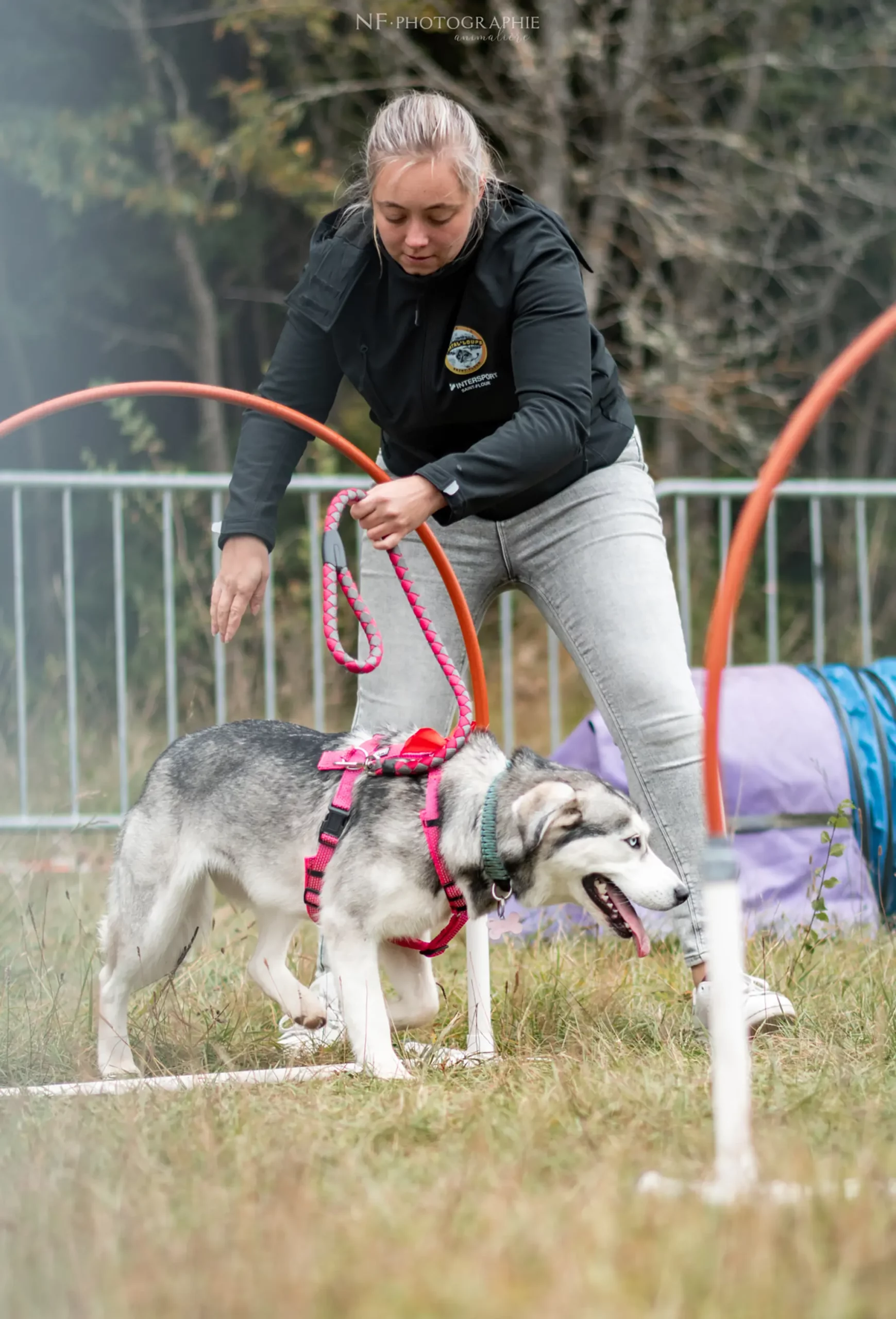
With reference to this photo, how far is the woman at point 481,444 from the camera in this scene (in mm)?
3086

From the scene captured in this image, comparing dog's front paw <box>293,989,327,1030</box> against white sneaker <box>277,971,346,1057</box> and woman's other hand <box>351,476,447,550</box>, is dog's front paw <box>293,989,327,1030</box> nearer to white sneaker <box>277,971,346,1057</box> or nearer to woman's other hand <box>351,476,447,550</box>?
white sneaker <box>277,971,346,1057</box>

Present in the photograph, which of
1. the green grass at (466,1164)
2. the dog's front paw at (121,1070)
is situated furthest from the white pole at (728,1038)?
the dog's front paw at (121,1070)

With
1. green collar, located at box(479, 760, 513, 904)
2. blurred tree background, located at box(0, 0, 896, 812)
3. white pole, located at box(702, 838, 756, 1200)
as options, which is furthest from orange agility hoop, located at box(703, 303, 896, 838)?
blurred tree background, located at box(0, 0, 896, 812)

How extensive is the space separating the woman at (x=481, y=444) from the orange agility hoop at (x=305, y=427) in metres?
0.14

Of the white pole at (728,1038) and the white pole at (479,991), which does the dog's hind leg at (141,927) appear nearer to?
the white pole at (479,991)

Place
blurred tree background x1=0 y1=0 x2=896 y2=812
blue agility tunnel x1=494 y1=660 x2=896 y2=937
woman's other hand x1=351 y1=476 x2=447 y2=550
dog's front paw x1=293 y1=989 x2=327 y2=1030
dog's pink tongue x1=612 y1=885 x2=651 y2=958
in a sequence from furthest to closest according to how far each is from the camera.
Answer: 1. blurred tree background x1=0 y1=0 x2=896 y2=812
2. blue agility tunnel x1=494 y1=660 x2=896 y2=937
3. dog's front paw x1=293 y1=989 x2=327 y2=1030
4. dog's pink tongue x1=612 y1=885 x2=651 y2=958
5. woman's other hand x1=351 y1=476 x2=447 y2=550

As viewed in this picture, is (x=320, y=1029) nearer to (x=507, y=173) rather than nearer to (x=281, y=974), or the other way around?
(x=281, y=974)

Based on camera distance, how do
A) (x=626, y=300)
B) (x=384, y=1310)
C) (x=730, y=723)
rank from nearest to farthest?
(x=384, y=1310), (x=730, y=723), (x=626, y=300)

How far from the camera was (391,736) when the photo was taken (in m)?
3.51

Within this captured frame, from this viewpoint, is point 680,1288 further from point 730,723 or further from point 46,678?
point 46,678

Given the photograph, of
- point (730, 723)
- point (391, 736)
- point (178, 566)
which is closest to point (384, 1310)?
point (391, 736)

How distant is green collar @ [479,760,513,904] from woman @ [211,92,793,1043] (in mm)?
478

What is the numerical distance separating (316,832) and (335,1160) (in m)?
1.03

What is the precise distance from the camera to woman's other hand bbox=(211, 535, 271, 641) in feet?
10.9
